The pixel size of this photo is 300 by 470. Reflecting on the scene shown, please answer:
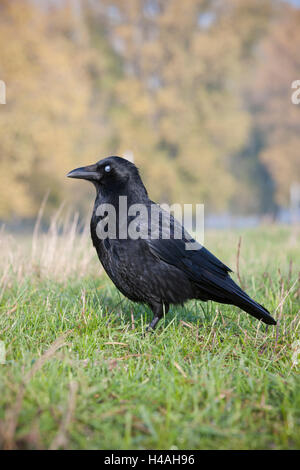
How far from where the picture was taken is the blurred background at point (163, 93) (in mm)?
14086

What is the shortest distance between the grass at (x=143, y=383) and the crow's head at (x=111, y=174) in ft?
3.14

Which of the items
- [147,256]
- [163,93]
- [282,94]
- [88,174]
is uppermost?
[282,94]

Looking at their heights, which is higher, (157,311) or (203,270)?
(203,270)

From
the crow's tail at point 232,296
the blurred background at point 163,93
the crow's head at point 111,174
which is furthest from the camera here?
the blurred background at point 163,93

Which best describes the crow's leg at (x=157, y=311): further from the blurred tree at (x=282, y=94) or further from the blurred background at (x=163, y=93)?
the blurred tree at (x=282, y=94)

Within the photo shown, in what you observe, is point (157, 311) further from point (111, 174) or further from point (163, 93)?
point (163, 93)

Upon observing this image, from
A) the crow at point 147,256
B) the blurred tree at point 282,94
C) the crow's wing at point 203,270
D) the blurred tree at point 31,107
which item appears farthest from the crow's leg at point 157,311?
the blurred tree at point 282,94

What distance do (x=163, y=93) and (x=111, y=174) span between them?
1578 cm

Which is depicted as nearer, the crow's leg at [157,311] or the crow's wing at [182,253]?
the crow's wing at [182,253]

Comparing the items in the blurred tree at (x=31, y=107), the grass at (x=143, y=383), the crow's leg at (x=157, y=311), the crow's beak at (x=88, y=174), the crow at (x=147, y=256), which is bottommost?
the grass at (x=143, y=383)

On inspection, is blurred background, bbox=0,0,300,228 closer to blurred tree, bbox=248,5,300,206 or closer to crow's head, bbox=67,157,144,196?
blurred tree, bbox=248,5,300,206

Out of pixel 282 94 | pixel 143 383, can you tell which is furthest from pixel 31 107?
pixel 282 94

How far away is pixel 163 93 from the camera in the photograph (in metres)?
17.8

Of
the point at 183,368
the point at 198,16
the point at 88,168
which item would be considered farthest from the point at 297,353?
the point at 198,16
